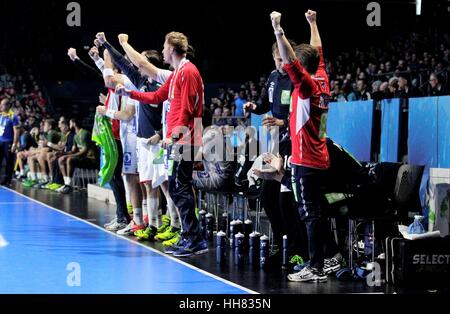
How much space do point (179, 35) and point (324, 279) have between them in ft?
8.47

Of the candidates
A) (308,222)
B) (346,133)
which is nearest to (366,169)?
(308,222)

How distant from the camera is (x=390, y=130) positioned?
329 inches

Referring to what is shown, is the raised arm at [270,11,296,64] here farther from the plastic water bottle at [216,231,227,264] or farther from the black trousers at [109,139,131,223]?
the black trousers at [109,139,131,223]

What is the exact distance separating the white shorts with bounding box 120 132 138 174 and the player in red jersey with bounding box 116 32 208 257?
4.66ft

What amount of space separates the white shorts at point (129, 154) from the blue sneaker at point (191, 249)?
1.61 m

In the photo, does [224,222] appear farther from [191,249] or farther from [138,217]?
[191,249]

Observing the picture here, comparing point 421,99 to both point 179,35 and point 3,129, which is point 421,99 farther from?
point 3,129

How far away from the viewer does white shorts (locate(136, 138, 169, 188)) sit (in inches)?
316

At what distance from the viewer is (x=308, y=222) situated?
238 inches

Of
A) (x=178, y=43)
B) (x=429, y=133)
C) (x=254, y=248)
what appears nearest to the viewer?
(x=254, y=248)

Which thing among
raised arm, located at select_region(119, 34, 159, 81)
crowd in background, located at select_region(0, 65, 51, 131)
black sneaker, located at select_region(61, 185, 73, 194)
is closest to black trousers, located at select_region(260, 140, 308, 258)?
raised arm, located at select_region(119, 34, 159, 81)

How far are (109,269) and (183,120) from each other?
140 cm

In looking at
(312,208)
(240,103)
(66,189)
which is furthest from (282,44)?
(240,103)

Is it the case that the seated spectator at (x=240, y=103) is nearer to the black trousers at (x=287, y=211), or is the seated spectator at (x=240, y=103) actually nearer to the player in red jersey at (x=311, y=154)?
the black trousers at (x=287, y=211)
